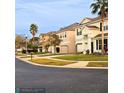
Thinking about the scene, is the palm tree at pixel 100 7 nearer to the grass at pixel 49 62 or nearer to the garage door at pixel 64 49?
the garage door at pixel 64 49

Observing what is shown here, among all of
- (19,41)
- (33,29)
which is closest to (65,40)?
(33,29)

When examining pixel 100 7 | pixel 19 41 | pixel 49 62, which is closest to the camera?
pixel 19 41

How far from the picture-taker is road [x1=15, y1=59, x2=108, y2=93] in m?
2.54

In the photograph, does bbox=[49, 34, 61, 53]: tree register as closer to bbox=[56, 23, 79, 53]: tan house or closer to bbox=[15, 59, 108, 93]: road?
bbox=[56, 23, 79, 53]: tan house

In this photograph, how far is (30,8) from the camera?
8.95 ft

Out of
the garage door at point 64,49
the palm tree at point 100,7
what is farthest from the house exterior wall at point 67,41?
the palm tree at point 100,7

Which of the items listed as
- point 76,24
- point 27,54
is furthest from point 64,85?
point 76,24

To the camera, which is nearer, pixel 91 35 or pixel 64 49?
pixel 64 49

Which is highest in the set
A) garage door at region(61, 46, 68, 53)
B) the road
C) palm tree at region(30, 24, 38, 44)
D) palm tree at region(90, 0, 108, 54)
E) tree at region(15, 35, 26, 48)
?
palm tree at region(90, 0, 108, 54)

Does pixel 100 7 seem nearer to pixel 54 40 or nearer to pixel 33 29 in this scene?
pixel 54 40

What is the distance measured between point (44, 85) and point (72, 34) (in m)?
0.73

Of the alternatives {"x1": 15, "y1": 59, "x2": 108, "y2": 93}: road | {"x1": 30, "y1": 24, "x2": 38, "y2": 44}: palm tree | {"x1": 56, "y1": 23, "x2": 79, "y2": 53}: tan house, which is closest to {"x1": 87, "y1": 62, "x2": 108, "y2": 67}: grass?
{"x1": 15, "y1": 59, "x2": 108, "y2": 93}: road

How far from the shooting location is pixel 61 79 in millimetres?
2801
